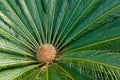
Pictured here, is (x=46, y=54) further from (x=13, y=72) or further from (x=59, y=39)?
(x=13, y=72)

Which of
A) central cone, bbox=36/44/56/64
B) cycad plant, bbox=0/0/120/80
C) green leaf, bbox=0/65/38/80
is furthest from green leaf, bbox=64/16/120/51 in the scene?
green leaf, bbox=0/65/38/80

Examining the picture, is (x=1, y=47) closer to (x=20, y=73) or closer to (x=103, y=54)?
(x=20, y=73)

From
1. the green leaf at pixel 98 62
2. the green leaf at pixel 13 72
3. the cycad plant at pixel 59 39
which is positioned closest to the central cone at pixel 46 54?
the cycad plant at pixel 59 39

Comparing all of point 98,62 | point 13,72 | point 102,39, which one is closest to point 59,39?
point 102,39

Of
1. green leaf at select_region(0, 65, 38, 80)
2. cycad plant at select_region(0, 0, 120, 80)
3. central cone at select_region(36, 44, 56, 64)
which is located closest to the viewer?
cycad plant at select_region(0, 0, 120, 80)

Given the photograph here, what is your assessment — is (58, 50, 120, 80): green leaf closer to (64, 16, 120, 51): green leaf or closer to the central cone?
(64, 16, 120, 51): green leaf

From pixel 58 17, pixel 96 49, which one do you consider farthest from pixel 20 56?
pixel 96 49

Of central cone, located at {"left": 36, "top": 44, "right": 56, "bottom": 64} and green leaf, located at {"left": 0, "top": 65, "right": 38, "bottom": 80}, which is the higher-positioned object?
central cone, located at {"left": 36, "top": 44, "right": 56, "bottom": 64}


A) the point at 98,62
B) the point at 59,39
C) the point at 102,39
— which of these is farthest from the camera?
the point at 59,39
